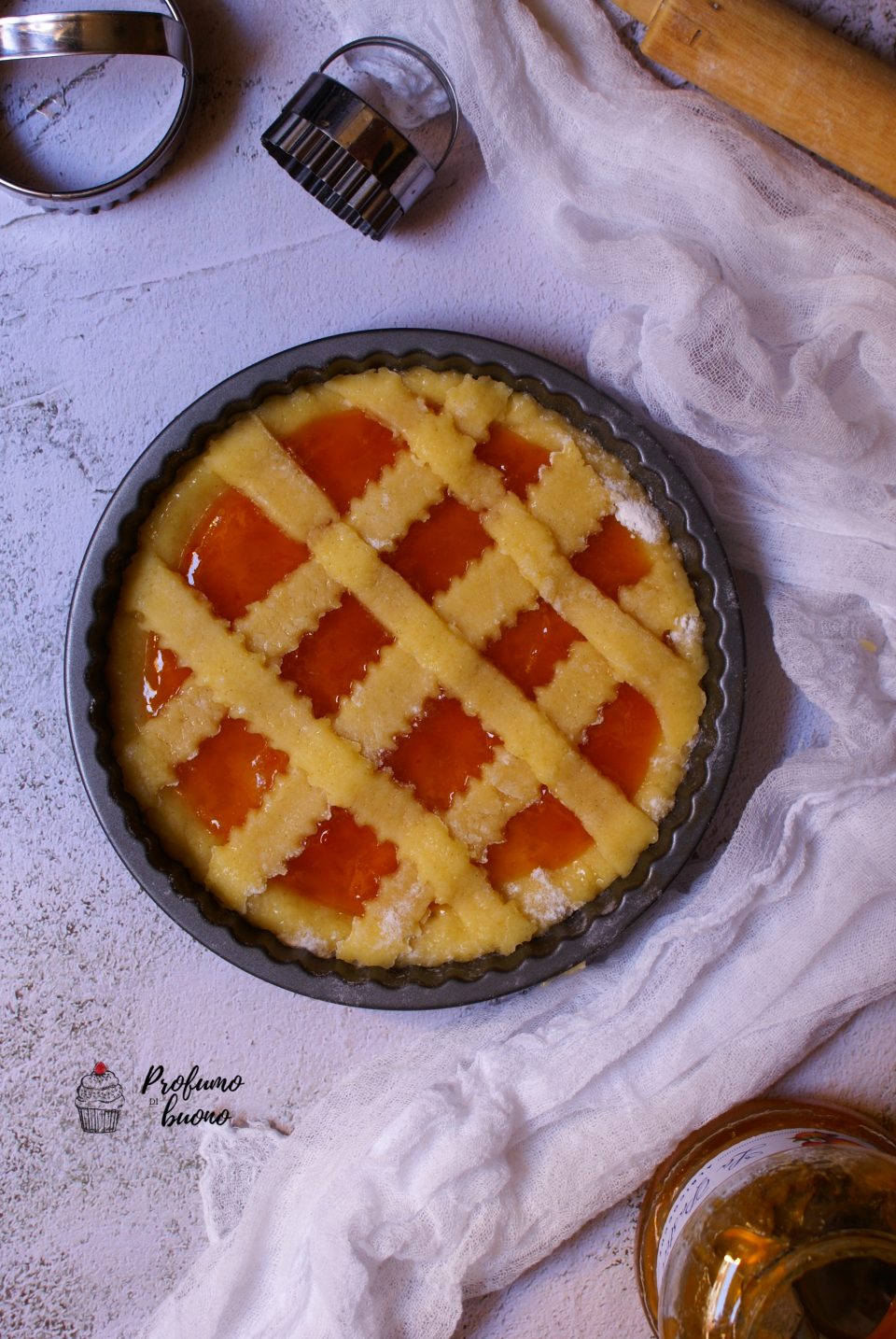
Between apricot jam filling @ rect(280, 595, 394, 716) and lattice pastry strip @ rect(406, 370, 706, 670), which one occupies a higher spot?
lattice pastry strip @ rect(406, 370, 706, 670)

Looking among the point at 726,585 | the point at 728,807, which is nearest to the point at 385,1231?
the point at 728,807

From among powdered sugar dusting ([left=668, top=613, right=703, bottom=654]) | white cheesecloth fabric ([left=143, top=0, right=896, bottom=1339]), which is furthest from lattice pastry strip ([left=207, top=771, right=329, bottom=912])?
powdered sugar dusting ([left=668, top=613, right=703, bottom=654])

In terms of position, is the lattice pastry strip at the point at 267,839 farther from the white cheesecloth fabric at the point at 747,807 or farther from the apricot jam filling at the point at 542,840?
the white cheesecloth fabric at the point at 747,807

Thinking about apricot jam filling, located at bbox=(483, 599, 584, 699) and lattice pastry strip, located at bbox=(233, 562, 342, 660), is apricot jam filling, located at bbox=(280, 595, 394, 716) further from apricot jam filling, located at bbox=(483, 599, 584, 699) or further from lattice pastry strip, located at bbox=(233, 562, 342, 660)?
apricot jam filling, located at bbox=(483, 599, 584, 699)

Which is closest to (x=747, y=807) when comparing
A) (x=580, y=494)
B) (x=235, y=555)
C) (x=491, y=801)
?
(x=491, y=801)

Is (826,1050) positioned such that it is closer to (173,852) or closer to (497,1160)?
(497,1160)

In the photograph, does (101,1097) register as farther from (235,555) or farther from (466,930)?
(235,555)
